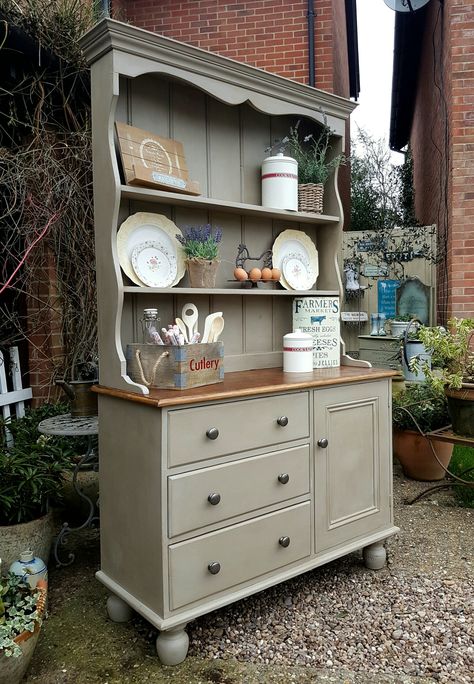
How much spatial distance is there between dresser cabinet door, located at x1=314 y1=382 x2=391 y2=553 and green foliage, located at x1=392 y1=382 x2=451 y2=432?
44.5 inches

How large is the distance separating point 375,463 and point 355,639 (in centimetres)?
75

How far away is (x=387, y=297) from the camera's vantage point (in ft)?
19.7

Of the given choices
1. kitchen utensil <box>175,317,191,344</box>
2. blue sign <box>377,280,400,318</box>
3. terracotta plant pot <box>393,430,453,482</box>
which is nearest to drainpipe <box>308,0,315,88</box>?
blue sign <box>377,280,400,318</box>

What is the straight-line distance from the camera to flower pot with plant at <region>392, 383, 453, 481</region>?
363 centimetres

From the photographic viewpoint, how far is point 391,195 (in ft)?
31.5

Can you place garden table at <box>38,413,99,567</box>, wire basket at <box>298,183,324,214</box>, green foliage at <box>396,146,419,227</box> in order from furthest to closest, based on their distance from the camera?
green foliage at <box>396,146,419,227</box>, wire basket at <box>298,183,324,214</box>, garden table at <box>38,413,99,567</box>

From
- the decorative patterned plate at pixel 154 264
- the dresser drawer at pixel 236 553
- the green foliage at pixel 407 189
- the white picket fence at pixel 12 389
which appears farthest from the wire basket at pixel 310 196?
the green foliage at pixel 407 189

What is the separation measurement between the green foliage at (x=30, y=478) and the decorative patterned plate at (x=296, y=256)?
4.57 ft

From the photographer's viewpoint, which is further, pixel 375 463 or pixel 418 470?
pixel 418 470

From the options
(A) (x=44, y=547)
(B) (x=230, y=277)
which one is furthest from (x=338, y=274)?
(A) (x=44, y=547)

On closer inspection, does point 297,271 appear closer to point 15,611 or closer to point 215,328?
point 215,328

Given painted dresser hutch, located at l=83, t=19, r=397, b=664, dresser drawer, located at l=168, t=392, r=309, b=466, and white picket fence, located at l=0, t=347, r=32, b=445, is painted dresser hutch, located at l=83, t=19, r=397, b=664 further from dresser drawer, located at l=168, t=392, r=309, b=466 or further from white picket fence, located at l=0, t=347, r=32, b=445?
white picket fence, located at l=0, t=347, r=32, b=445

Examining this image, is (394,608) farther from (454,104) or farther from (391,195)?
(391,195)

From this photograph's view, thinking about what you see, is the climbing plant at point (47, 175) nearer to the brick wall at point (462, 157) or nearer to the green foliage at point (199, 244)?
the green foliage at point (199, 244)
